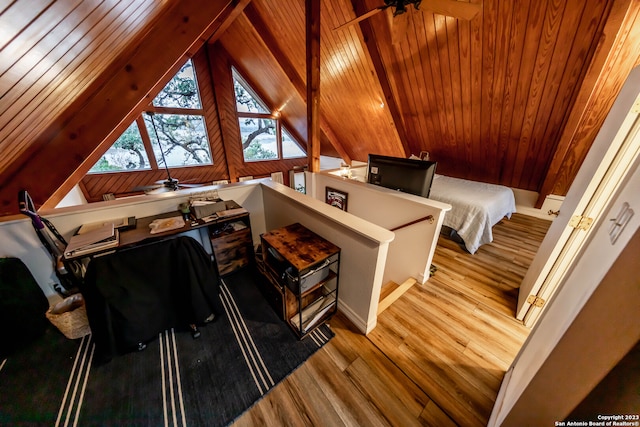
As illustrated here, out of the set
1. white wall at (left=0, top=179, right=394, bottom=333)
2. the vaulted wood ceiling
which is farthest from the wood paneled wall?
white wall at (left=0, top=179, right=394, bottom=333)

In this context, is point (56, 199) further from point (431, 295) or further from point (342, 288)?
point (431, 295)

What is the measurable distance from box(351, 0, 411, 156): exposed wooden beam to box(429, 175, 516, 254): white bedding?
5.12 ft

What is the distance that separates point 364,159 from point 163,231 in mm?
4962

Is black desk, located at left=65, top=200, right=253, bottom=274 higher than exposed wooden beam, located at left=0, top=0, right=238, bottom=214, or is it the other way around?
exposed wooden beam, located at left=0, top=0, right=238, bottom=214

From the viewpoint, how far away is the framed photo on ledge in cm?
266

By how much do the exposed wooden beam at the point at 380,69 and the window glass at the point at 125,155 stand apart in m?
4.60

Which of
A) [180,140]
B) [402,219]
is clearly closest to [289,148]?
[180,140]

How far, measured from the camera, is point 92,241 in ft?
4.63

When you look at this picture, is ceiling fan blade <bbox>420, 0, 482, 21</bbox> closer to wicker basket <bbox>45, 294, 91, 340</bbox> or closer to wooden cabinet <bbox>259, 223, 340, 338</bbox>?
wooden cabinet <bbox>259, 223, 340, 338</bbox>

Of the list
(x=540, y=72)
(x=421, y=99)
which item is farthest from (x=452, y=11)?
(x=421, y=99)

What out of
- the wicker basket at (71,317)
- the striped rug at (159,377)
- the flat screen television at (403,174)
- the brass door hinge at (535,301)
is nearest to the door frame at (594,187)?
the brass door hinge at (535,301)

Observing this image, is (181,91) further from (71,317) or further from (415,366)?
(415,366)

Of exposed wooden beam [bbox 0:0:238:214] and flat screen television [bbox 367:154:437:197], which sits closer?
exposed wooden beam [bbox 0:0:238:214]

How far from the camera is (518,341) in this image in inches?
60.9
